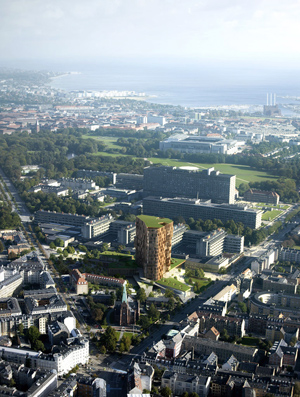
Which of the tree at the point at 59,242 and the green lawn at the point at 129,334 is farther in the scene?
the tree at the point at 59,242

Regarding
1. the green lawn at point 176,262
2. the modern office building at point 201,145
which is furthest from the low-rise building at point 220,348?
the modern office building at point 201,145

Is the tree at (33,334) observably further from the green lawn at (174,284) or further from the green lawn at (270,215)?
the green lawn at (270,215)

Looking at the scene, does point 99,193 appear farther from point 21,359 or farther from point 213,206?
point 21,359

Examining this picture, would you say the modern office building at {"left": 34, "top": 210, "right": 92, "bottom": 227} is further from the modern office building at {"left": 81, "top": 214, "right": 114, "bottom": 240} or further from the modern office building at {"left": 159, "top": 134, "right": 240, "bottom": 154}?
the modern office building at {"left": 159, "top": 134, "right": 240, "bottom": 154}

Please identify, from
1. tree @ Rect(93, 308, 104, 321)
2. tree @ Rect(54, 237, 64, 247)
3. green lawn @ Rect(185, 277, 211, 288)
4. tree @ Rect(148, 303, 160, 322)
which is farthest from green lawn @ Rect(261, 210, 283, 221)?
tree @ Rect(93, 308, 104, 321)

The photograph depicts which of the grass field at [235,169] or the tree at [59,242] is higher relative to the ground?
the grass field at [235,169]

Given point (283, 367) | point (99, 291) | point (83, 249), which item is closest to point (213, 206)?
point (83, 249)

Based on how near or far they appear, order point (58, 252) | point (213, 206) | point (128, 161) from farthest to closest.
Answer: point (128, 161) < point (213, 206) < point (58, 252)

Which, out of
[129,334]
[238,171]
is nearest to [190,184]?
[238,171]
